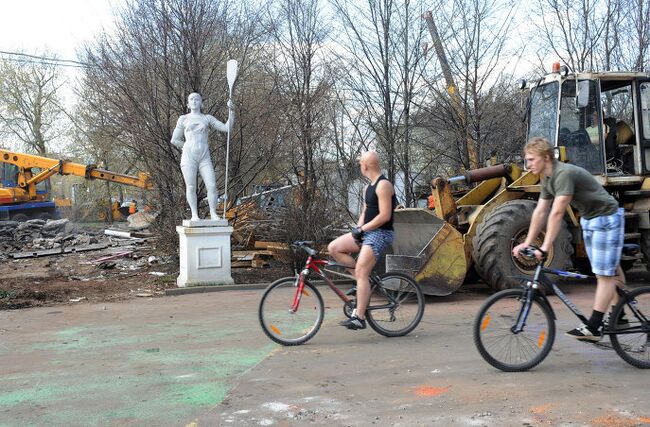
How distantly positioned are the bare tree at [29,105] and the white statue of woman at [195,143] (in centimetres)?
3511

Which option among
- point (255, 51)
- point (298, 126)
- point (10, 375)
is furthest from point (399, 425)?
point (255, 51)

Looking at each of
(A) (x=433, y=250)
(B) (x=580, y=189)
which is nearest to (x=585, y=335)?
(B) (x=580, y=189)

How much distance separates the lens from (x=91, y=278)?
11711mm

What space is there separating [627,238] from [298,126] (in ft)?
19.8

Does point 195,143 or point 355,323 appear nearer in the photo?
point 355,323

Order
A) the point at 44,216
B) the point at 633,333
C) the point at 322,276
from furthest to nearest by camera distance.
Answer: the point at 44,216 < the point at 322,276 < the point at 633,333

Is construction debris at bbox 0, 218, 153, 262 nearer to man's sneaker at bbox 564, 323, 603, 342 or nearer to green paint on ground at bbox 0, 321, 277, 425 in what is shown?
green paint on ground at bbox 0, 321, 277, 425

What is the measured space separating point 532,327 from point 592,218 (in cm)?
101

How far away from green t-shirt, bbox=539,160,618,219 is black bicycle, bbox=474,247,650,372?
1.81 feet

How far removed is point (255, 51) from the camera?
1246 centimetres

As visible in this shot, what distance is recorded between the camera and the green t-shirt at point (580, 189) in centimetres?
484

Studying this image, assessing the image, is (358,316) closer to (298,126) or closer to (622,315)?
(622,315)

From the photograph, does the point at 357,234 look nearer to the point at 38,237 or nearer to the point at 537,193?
the point at 537,193

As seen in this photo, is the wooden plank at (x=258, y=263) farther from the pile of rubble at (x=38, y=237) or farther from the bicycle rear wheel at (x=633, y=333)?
the pile of rubble at (x=38, y=237)
